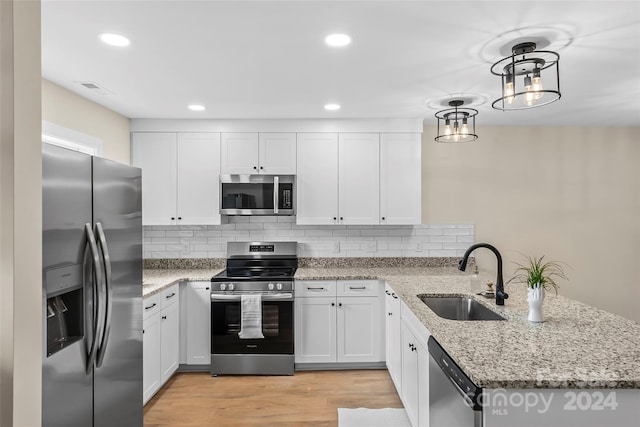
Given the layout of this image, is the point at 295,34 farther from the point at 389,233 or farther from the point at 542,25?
the point at 389,233

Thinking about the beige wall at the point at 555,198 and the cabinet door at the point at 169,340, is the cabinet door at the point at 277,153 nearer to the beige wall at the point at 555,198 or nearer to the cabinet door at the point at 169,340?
the beige wall at the point at 555,198

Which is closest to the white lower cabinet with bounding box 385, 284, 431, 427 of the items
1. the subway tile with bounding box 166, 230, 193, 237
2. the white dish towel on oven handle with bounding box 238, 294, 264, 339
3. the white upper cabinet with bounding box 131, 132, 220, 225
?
the white dish towel on oven handle with bounding box 238, 294, 264, 339

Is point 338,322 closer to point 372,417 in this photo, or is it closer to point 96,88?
point 372,417

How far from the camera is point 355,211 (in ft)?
13.3

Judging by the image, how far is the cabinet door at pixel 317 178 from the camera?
403 cm

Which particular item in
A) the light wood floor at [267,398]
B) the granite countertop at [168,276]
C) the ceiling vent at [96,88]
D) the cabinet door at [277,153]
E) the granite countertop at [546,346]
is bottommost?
the light wood floor at [267,398]

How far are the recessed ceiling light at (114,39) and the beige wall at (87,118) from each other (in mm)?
951

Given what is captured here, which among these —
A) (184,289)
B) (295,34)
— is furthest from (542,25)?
(184,289)

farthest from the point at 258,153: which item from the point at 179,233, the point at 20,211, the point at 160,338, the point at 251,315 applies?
the point at 20,211

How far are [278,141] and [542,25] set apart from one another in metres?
2.55

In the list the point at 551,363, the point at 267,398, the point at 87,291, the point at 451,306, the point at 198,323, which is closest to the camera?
the point at 551,363

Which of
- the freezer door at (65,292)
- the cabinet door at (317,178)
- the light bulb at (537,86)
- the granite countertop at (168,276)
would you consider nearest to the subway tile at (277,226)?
the cabinet door at (317,178)

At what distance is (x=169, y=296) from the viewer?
11.4 feet

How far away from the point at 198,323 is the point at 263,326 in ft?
2.05
